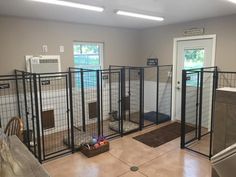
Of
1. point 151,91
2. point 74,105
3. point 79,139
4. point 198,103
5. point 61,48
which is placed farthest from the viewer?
point 151,91

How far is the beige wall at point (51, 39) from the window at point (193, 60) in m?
1.68

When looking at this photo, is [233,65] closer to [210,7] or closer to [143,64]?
[210,7]

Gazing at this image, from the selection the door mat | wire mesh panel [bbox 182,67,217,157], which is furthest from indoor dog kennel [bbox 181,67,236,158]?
the door mat

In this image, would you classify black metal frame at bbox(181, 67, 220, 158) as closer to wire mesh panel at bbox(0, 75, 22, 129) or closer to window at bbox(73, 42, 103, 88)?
window at bbox(73, 42, 103, 88)

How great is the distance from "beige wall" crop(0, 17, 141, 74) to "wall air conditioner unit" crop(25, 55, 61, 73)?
122 millimetres

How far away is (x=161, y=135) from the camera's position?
4.44m

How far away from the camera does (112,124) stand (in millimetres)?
4797

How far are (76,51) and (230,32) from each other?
135 inches

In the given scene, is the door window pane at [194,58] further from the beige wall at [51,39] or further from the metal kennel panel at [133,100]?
the beige wall at [51,39]

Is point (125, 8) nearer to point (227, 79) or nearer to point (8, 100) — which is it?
point (227, 79)

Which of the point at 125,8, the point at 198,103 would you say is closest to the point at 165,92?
the point at 198,103

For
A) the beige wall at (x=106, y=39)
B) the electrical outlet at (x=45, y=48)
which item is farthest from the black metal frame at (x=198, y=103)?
the electrical outlet at (x=45, y=48)

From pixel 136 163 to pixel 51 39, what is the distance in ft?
10.2

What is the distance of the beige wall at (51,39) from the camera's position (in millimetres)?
3955
